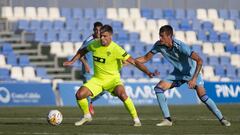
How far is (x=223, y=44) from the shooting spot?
128 ft

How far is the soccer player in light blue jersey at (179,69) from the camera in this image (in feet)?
49.0

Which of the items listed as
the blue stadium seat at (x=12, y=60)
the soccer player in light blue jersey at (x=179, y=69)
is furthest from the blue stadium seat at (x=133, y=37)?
the soccer player in light blue jersey at (x=179, y=69)

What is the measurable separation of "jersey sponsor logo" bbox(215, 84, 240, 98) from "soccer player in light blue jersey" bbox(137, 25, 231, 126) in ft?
51.1

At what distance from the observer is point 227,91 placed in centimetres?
3128

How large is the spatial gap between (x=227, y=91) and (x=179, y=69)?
1621 cm

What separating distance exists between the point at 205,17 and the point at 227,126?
2621 centimetres

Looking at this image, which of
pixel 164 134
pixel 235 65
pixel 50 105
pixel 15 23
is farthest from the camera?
pixel 235 65

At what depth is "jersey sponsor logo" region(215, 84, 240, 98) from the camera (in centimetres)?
3103

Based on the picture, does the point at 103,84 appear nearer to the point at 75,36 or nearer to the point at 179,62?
the point at 179,62

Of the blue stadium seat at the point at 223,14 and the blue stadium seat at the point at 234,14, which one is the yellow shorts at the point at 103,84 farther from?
the blue stadium seat at the point at 234,14

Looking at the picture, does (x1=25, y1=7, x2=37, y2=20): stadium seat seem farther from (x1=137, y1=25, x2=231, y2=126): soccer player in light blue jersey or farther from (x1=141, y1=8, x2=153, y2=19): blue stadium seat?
(x1=137, y1=25, x2=231, y2=126): soccer player in light blue jersey

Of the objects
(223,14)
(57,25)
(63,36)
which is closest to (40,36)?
(63,36)

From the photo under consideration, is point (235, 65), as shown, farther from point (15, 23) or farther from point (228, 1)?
point (15, 23)

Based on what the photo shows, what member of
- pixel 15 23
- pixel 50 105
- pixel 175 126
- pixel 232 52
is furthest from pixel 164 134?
pixel 232 52
